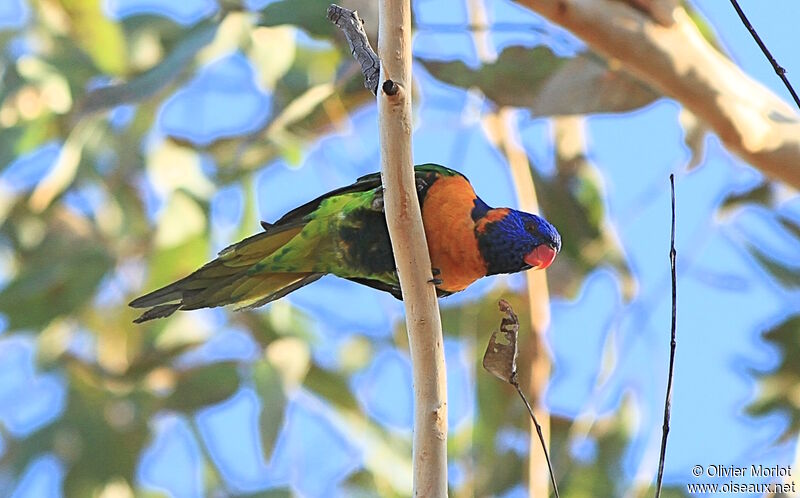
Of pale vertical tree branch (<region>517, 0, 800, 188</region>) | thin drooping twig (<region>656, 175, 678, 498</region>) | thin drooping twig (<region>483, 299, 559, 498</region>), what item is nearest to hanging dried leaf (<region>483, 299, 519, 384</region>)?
thin drooping twig (<region>483, 299, 559, 498</region>)

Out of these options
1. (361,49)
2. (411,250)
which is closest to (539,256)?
(411,250)

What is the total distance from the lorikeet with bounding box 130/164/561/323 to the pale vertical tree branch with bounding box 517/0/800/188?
2.28ft

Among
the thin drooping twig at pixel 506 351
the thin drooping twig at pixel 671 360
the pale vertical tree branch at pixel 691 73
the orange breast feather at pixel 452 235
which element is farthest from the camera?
the pale vertical tree branch at pixel 691 73

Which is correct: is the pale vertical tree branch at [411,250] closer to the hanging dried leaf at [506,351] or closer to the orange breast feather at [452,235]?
the hanging dried leaf at [506,351]

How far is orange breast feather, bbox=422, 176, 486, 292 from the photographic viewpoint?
1.62m

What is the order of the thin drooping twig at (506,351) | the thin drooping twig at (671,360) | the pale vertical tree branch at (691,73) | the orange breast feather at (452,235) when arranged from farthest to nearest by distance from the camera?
the pale vertical tree branch at (691,73) → the orange breast feather at (452,235) → the thin drooping twig at (506,351) → the thin drooping twig at (671,360)

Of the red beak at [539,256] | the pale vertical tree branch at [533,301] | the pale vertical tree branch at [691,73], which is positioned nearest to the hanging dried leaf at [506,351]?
the red beak at [539,256]

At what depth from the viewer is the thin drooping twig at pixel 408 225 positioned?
1188 mm

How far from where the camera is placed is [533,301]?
2.84m

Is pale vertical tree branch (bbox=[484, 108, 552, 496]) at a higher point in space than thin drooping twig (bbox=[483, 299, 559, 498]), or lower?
lower

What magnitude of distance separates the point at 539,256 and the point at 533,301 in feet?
3.74

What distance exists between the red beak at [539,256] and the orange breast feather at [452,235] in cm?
8

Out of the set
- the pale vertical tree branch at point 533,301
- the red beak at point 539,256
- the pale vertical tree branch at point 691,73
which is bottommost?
the pale vertical tree branch at point 533,301

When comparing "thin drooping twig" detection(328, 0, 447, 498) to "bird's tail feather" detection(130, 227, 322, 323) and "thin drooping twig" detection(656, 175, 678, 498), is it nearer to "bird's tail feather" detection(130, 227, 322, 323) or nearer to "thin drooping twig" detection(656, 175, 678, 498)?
"thin drooping twig" detection(656, 175, 678, 498)
